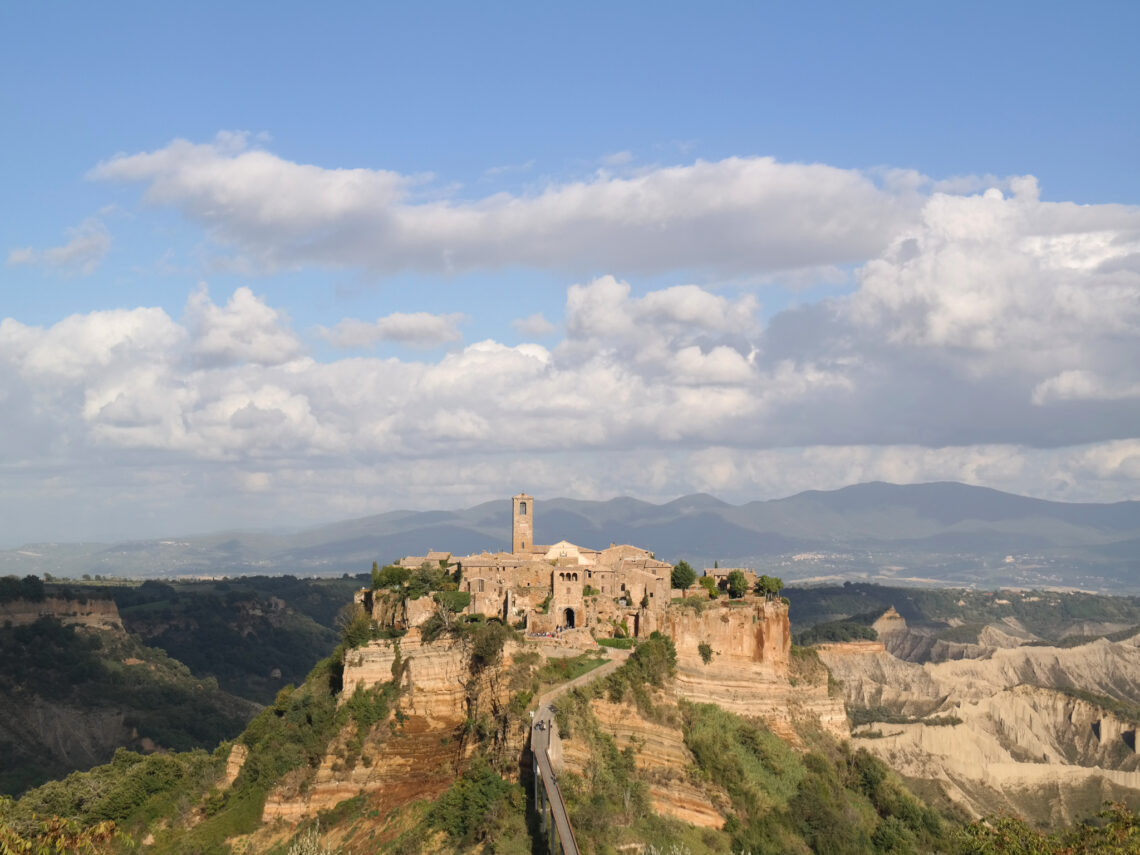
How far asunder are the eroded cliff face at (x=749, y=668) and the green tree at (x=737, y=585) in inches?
187

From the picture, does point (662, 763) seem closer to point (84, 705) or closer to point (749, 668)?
point (749, 668)

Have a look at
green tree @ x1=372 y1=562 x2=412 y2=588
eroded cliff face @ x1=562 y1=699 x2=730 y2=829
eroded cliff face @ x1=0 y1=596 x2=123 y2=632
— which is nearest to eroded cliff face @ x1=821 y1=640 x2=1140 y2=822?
eroded cliff face @ x1=562 y1=699 x2=730 y2=829

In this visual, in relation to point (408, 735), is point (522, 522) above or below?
above

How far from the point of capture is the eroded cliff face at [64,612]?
479ft

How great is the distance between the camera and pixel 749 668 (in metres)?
72.8

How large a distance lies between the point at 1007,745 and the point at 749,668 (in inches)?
3822

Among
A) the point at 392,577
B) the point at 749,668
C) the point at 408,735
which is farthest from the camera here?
the point at 392,577

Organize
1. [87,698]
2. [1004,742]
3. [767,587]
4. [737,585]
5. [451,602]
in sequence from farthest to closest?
[1004,742] → [87,698] → [767,587] → [737,585] → [451,602]

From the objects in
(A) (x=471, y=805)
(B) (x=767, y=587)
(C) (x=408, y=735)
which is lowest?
(A) (x=471, y=805)

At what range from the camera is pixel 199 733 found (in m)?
132

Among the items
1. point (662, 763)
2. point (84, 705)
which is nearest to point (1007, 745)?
point (662, 763)

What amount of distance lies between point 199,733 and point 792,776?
273 feet

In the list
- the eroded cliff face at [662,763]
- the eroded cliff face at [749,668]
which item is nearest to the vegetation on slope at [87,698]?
the eroded cliff face at [749,668]

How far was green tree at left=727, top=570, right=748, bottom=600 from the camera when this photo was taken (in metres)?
81.5
